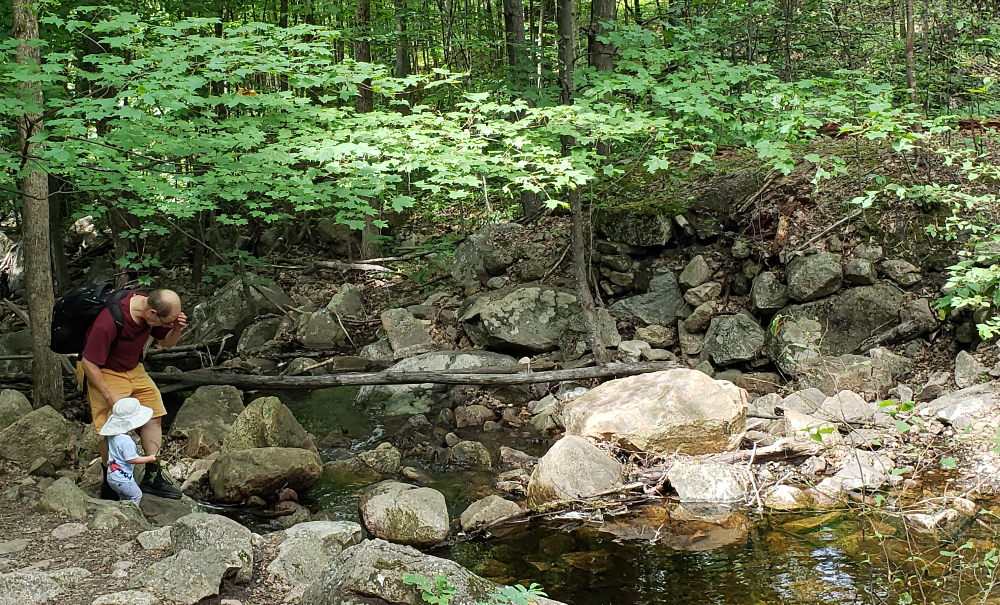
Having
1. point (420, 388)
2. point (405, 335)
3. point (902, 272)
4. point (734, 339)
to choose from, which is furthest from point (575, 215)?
point (902, 272)

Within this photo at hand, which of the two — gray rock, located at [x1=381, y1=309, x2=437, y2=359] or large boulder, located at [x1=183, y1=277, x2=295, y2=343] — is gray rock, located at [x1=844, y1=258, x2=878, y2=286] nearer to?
gray rock, located at [x1=381, y1=309, x2=437, y2=359]

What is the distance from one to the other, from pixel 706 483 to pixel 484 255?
6448 mm

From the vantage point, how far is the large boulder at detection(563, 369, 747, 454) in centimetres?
648

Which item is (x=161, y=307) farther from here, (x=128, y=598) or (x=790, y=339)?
(x=790, y=339)

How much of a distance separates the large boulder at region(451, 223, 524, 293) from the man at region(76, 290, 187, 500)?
21.9ft

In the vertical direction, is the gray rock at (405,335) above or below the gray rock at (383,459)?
above

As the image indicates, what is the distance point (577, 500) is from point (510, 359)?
408 centimetres

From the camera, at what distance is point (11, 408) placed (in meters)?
6.55

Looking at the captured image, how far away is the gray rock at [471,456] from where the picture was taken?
700 cm

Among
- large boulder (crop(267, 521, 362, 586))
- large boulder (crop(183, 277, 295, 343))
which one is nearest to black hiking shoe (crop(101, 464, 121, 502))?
Answer: large boulder (crop(267, 521, 362, 586))

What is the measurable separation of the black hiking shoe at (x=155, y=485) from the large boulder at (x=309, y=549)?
1.47 meters

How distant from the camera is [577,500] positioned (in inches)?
226

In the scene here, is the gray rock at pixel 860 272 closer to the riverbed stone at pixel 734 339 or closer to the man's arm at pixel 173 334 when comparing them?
the riverbed stone at pixel 734 339

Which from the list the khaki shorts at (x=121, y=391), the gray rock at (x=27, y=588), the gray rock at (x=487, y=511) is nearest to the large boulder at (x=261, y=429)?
the khaki shorts at (x=121, y=391)
